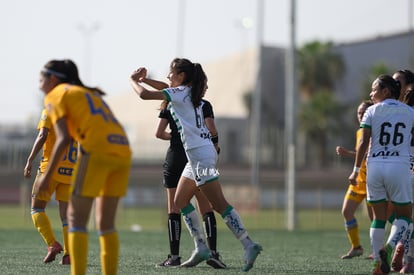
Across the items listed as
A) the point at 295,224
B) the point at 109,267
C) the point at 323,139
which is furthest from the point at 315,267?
the point at 323,139

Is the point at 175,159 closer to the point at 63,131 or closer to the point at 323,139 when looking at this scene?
the point at 63,131

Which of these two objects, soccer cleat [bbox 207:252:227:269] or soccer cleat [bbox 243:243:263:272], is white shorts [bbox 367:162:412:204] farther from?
soccer cleat [bbox 207:252:227:269]

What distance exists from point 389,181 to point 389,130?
52 cm

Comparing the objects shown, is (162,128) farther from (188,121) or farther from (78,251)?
(78,251)

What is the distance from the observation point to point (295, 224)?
25.2m

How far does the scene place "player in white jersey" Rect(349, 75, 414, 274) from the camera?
900 centimetres

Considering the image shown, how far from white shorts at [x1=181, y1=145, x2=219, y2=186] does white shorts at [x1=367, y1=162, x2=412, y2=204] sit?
1561 millimetres

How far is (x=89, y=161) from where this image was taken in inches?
284

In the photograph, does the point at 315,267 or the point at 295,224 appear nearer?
the point at 315,267

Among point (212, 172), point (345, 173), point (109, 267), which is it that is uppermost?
point (212, 172)

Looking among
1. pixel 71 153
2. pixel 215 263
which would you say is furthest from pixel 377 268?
pixel 71 153

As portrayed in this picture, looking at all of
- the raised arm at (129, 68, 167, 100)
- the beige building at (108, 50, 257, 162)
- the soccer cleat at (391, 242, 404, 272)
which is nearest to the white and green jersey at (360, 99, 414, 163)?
the soccer cleat at (391, 242, 404, 272)

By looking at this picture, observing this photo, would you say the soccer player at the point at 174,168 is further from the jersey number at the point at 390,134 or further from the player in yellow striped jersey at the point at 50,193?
the jersey number at the point at 390,134

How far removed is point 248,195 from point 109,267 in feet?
77.2
